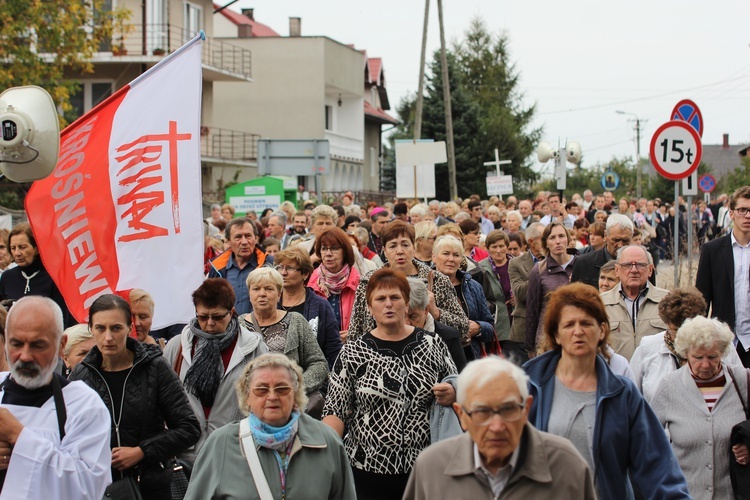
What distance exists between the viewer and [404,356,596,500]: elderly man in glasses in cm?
374

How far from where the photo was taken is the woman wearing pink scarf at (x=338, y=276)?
901 centimetres

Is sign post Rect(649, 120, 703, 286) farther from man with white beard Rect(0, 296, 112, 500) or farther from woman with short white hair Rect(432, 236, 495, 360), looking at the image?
man with white beard Rect(0, 296, 112, 500)

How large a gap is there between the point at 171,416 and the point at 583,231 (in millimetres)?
10073

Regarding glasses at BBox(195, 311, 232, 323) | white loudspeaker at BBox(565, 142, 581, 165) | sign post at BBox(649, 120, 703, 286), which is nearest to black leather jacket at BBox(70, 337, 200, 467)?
glasses at BBox(195, 311, 232, 323)

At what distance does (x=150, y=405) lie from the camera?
594 centimetres

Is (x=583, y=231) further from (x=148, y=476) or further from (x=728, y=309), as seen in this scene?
(x=148, y=476)

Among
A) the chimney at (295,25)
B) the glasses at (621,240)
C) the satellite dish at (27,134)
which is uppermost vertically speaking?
the chimney at (295,25)

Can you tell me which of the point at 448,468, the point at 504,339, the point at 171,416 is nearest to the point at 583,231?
the point at 504,339

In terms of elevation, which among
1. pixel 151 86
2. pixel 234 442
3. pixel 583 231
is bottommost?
pixel 234 442

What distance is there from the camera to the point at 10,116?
6137 mm

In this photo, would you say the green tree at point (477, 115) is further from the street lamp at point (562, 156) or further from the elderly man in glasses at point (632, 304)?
the elderly man in glasses at point (632, 304)

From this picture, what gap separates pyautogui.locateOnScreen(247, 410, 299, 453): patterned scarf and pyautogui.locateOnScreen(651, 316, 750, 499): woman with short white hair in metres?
2.43

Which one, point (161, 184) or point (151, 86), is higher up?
point (151, 86)

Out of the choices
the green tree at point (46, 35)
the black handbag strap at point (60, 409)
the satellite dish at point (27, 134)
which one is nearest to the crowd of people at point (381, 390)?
the black handbag strap at point (60, 409)
